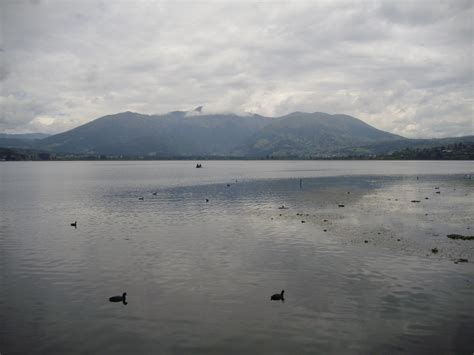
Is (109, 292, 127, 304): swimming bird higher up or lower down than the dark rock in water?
lower down

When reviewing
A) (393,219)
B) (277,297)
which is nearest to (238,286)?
(277,297)

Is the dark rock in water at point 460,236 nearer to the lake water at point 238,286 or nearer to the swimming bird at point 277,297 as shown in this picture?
the lake water at point 238,286

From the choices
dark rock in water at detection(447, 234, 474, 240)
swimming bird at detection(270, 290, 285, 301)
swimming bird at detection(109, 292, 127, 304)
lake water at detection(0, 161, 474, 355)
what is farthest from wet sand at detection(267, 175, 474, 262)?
swimming bird at detection(109, 292, 127, 304)

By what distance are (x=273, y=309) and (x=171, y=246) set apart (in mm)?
24683

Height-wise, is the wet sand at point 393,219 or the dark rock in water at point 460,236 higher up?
the dark rock in water at point 460,236

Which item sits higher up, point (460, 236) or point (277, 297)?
point (460, 236)

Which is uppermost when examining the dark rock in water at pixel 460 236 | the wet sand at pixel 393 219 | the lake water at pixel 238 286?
A: the dark rock in water at pixel 460 236

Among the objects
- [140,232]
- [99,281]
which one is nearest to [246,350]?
[99,281]

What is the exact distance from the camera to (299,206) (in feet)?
310

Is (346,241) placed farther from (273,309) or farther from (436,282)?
(273,309)

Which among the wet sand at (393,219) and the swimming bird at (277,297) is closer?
the swimming bird at (277,297)

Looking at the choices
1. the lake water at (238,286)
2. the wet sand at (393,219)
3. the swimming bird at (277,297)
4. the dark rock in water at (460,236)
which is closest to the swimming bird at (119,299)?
the lake water at (238,286)

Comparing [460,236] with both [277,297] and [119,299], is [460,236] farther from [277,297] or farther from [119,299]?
[119,299]

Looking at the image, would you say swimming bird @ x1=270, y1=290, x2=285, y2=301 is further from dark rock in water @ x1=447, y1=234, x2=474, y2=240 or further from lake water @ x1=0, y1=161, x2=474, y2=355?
dark rock in water @ x1=447, y1=234, x2=474, y2=240
